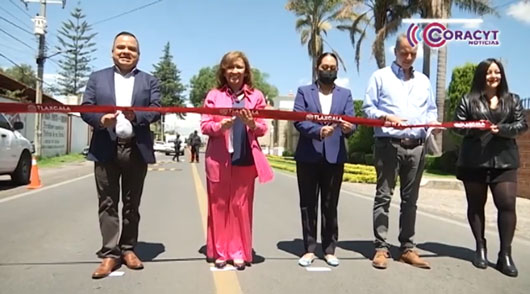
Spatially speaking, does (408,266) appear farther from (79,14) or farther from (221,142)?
(79,14)

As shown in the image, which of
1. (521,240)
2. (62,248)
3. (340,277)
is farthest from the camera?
(521,240)

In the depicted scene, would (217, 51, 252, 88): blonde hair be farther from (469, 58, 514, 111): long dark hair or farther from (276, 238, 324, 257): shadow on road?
(469, 58, 514, 111): long dark hair

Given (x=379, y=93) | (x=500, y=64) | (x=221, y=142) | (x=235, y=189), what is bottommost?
(x=235, y=189)

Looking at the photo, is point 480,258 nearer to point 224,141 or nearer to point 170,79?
point 224,141

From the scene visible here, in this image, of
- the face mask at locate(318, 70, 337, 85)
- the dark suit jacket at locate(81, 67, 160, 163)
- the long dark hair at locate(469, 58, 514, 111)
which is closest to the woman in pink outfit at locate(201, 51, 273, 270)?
the dark suit jacket at locate(81, 67, 160, 163)

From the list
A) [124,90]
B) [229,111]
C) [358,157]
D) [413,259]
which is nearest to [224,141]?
[229,111]

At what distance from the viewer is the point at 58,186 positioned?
13.6 m

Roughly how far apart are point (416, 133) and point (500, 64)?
1058mm

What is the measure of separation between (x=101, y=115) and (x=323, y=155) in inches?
78.5

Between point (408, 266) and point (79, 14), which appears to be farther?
point (79, 14)

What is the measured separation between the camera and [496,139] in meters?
4.89

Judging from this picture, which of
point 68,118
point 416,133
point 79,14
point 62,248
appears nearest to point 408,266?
point 416,133

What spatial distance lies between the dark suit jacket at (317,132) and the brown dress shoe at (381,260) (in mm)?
956

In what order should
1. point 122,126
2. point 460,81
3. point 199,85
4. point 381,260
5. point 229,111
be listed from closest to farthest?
point 122,126 → point 229,111 → point 381,260 → point 460,81 → point 199,85
